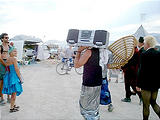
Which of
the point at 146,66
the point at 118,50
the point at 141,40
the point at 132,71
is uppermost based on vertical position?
the point at 141,40

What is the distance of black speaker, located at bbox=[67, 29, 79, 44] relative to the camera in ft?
7.17

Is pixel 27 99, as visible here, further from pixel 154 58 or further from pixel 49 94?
pixel 154 58

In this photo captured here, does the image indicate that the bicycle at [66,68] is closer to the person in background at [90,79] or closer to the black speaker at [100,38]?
the person in background at [90,79]

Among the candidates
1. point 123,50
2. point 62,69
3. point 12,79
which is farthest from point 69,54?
point 123,50

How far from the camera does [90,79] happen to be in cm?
229

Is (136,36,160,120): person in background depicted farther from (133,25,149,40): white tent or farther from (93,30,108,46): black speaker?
(133,25,149,40): white tent

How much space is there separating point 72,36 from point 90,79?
2.03 feet

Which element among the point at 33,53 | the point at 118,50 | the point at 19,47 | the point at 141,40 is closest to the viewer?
the point at 118,50

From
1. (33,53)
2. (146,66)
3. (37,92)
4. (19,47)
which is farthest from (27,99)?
(33,53)

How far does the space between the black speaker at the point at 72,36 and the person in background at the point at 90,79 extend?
132 millimetres

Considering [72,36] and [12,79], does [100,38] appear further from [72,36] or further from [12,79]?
[12,79]

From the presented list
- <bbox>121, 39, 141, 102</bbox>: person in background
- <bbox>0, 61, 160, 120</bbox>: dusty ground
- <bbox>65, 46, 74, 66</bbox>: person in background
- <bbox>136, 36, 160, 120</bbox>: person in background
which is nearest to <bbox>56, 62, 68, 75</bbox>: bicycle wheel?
<bbox>65, 46, 74, 66</bbox>: person in background

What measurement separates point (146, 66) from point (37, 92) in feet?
10.9

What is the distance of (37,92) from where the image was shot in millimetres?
4879
